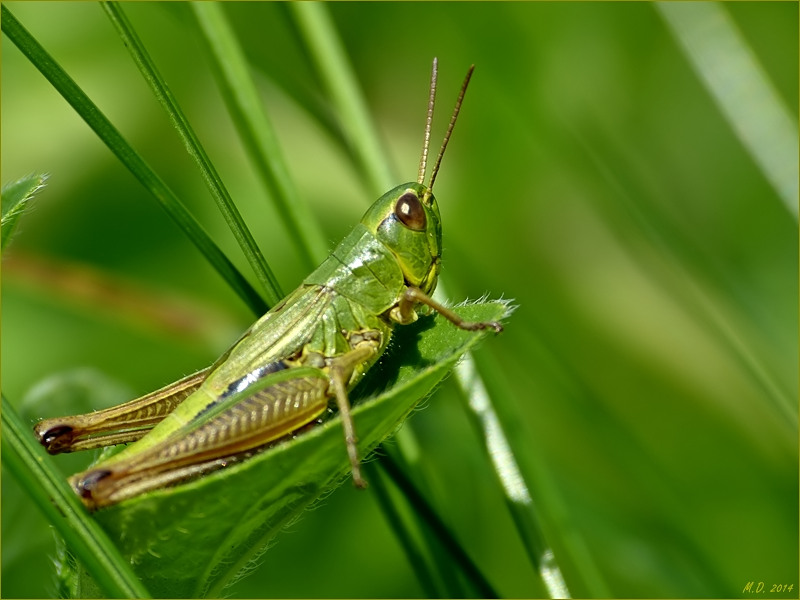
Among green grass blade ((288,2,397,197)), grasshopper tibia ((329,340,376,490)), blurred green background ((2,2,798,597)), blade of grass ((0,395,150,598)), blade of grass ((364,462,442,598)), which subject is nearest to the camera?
blade of grass ((0,395,150,598))

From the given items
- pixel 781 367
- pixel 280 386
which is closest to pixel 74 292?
pixel 280 386

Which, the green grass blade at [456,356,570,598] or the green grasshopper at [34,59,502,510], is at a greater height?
the green grasshopper at [34,59,502,510]

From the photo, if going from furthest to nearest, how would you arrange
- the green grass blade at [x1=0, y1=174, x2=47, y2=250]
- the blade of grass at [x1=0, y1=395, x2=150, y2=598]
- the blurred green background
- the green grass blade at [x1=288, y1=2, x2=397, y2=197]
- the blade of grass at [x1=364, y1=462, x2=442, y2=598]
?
the blurred green background → the green grass blade at [x1=288, y1=2, x2=397, y2=197] → the blade of grass at [x1=364, y1=462, x2=442, y2=598] → the green grass blade at [x1=0, y1=174, x2=47, y2=250] → the blade of grass at [x1=0, y1=395, x2=150, y2=598]

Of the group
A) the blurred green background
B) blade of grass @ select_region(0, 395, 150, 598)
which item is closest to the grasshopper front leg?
the blurred green background

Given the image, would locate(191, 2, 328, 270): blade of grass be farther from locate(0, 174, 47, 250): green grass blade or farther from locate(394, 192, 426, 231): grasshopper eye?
locate(0, 174, 47, 250): green grass blade

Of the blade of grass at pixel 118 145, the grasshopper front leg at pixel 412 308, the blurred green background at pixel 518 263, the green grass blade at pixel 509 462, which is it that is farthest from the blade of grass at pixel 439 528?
Result: the blurred green background at pixel 518 263

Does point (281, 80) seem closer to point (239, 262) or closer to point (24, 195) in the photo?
point (239, 262)

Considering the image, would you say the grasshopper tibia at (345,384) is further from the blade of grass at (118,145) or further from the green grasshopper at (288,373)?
the blade of grass at (118,145)

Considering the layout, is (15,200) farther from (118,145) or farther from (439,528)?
(439,528)
